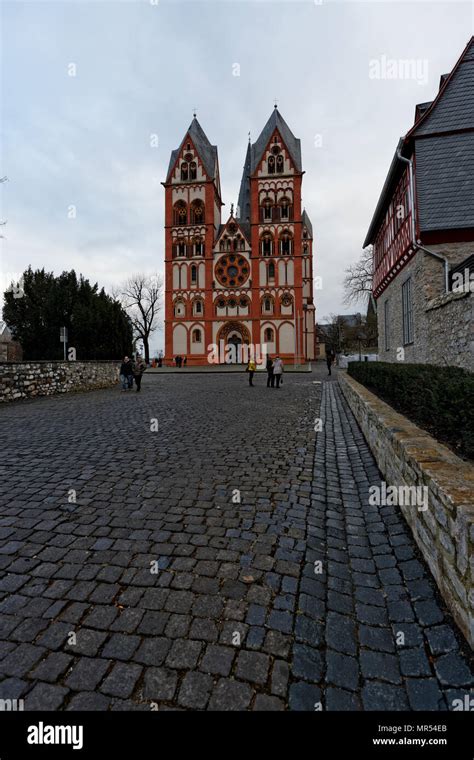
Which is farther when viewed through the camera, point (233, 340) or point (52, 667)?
point (233, 340)

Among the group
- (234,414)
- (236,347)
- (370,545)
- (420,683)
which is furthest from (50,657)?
(236,347)

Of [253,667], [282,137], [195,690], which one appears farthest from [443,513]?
[282,137]

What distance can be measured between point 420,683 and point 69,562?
231cm

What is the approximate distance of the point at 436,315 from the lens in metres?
10.7

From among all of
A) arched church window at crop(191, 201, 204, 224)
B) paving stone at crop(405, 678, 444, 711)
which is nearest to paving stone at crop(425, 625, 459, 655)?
paving stone at crop(405, 678, 444, 711)

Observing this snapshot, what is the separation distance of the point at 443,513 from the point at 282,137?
48636mm

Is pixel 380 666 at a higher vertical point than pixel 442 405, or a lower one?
lower

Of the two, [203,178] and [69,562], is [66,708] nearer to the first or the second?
[69,562]

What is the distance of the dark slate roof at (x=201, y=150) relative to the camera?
142 feet

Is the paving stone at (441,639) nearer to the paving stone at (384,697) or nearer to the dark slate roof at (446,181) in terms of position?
the paving stone at (384,697)

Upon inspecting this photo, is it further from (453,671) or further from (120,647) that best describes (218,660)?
(453,671)

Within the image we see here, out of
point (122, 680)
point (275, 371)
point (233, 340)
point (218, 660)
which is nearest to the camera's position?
point (122, 680)

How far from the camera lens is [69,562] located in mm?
2652
